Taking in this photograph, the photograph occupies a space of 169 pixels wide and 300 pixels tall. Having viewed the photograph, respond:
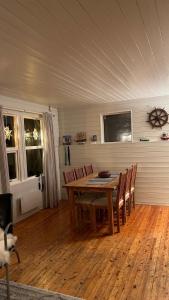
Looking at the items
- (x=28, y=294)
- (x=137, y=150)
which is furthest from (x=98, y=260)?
(x=137, y=150)

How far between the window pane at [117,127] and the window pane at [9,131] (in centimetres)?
219

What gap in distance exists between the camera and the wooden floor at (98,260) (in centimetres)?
225

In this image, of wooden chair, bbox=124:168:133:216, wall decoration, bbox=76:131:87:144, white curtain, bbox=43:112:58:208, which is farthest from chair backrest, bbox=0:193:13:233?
wall decoration, bbox=76:131:87:144

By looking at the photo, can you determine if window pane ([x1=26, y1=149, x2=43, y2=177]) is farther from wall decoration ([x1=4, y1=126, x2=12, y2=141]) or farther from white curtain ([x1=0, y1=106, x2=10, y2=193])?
white curtain ([x1=0, y1=106, x2=10, y2=193])

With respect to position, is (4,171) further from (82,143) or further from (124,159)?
(124,159)

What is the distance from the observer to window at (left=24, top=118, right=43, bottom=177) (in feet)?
15.6

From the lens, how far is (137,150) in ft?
16.4

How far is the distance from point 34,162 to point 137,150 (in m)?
2.24

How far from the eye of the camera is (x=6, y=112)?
411 cm

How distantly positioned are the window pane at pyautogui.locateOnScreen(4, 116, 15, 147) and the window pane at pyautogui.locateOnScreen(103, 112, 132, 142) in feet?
7.19

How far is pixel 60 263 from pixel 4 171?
1.71 meters

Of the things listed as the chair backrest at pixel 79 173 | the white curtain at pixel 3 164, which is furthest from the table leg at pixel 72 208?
the white curtain at pixel 3 164

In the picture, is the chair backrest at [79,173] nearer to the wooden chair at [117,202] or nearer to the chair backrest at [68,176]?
the chair backrest at [68,176]

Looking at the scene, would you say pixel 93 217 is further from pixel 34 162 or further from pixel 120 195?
pixel 34 162
